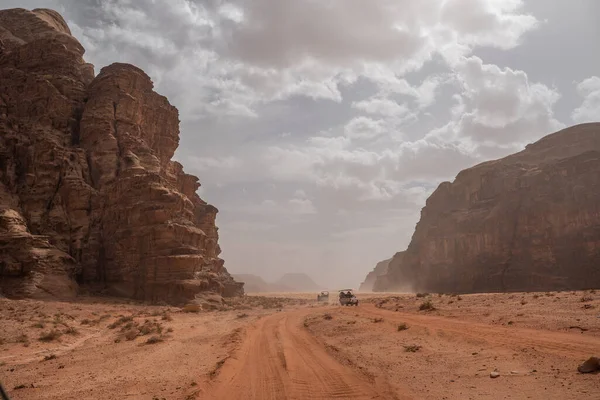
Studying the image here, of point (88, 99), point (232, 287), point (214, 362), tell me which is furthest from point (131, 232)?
point (214, 362)

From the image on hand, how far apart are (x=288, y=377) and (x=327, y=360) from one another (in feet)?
8.17

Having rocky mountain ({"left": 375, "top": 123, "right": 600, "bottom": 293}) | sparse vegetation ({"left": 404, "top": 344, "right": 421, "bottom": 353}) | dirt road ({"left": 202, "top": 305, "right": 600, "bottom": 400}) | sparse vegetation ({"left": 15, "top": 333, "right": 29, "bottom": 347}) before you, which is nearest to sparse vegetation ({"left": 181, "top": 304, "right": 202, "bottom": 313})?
sparse vegetation ({"left": 15, "top": 333, "right": 29, "bottom": 347})

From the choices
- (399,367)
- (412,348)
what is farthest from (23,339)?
(412,348)

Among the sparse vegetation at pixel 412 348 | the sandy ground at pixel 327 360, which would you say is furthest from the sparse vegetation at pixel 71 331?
the sparse vegetation at pixel 412 348

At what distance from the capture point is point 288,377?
9945 millimetres

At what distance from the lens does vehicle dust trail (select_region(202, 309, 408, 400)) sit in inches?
333

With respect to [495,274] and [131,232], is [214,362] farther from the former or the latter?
[495,274]

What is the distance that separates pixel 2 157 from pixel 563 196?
342ft

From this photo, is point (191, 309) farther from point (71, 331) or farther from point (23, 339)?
A: point (23, 339)

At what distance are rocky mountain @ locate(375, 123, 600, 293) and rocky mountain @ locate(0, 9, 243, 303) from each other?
7094 cm

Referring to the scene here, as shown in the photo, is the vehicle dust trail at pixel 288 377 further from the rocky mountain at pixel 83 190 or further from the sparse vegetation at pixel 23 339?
the rocky mountain at pixel 83 190

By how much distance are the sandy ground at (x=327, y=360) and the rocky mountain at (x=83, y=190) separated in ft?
70.3

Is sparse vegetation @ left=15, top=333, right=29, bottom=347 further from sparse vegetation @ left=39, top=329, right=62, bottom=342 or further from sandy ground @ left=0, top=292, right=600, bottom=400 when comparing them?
sparse vegetation @ left=39, top=329, right=62, bottom=342

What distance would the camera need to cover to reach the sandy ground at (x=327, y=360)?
855 centimetres
